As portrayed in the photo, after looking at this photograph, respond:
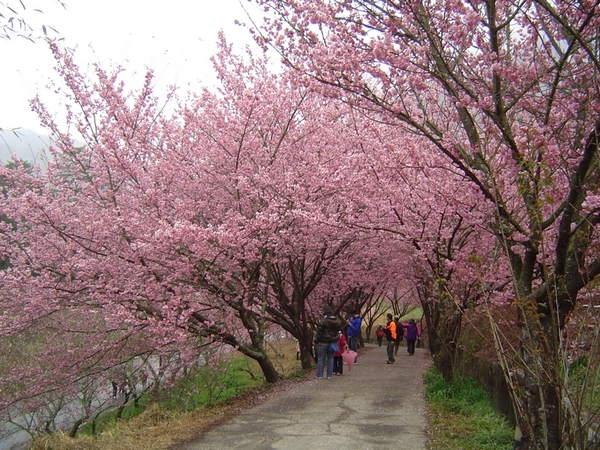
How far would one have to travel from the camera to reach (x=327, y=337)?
11.3 meters

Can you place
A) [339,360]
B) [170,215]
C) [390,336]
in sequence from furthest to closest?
[390,336] < [339,360] < [170,215]

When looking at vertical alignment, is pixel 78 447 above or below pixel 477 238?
below

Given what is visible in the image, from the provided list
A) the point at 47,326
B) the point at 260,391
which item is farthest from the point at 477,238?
the point at 47,326

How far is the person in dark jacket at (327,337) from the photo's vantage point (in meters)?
11.2

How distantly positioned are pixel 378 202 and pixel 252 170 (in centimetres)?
244

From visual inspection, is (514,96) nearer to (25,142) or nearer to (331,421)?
(331,421)

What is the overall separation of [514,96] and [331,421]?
4923 millimetres

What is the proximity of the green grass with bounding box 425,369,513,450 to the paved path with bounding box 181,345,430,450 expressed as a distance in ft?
0.71

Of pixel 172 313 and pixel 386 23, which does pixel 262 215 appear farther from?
pixel 386 23

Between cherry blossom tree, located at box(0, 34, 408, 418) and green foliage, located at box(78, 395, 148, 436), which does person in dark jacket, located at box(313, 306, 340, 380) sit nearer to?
cherry blossom tree, located at box(0, 34, 408, 418)

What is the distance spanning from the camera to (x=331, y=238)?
1134cm

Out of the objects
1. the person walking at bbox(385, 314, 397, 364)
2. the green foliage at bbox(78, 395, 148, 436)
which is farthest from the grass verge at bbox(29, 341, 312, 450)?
the person walking at bbox(385, 314, 397, 364)

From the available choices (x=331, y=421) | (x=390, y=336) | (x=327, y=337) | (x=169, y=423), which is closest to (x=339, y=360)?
(x=327, y=337)

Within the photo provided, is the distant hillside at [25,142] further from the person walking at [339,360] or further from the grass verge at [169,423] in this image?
the person walking at [339,360]
